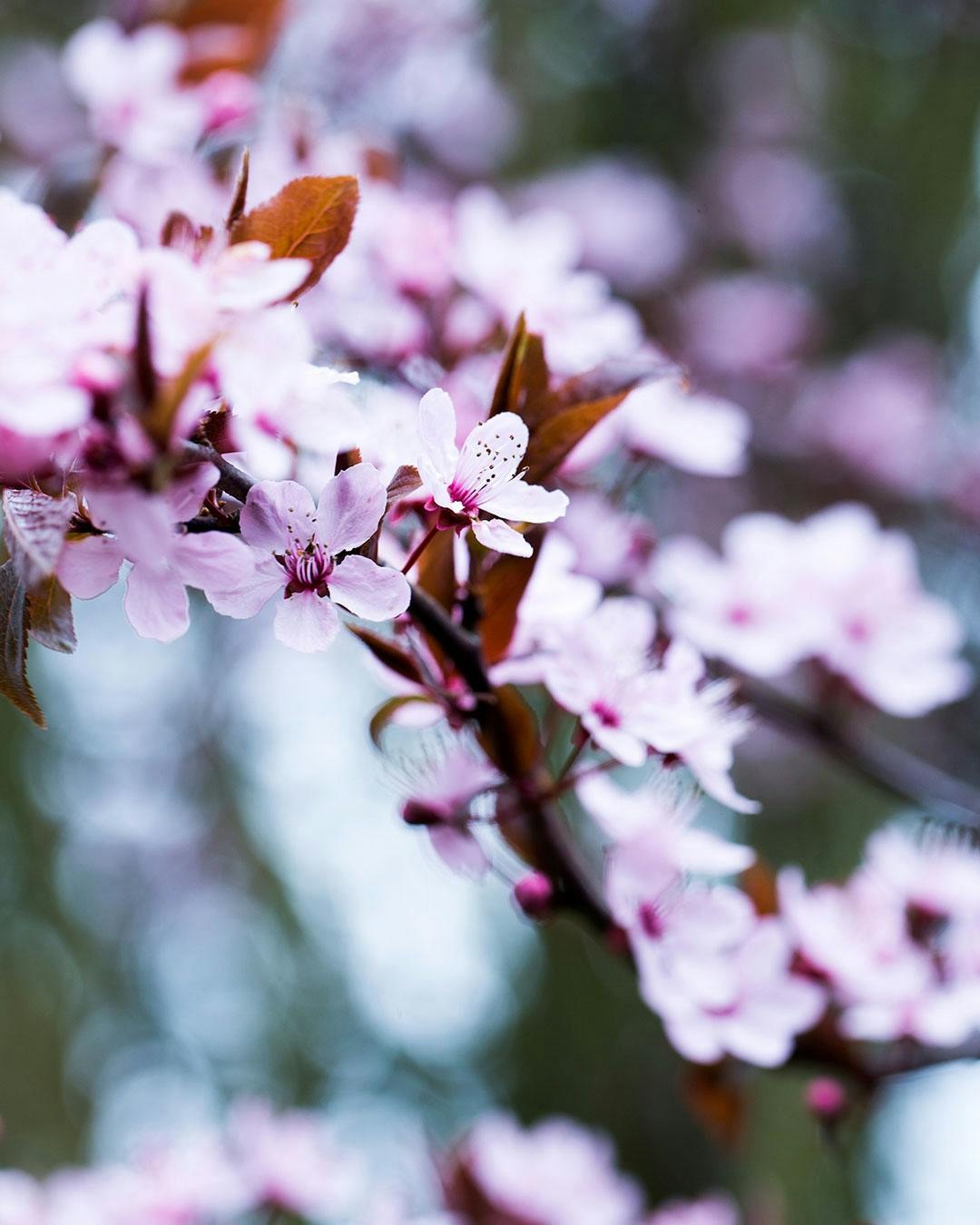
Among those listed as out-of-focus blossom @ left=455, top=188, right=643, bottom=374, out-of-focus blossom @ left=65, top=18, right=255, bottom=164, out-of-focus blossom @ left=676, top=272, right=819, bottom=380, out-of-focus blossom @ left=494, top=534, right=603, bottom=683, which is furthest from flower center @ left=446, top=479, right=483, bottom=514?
out-of-focus blossom @ left=676, top=272, right=819, bottom=380

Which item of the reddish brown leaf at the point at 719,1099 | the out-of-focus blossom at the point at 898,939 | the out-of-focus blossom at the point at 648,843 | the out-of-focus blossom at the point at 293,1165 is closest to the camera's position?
the out-of-focus blossom at the point at 648,843

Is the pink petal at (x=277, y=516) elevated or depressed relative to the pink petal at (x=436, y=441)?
depressed

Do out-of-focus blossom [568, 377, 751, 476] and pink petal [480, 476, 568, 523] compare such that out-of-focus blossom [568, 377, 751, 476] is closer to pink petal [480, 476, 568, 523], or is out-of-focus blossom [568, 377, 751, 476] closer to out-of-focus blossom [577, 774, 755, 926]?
out-of-focus blossom [577, 774, 755, 926]

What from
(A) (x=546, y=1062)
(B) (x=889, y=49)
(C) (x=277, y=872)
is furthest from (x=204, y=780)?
(B) (x=889, y=49)

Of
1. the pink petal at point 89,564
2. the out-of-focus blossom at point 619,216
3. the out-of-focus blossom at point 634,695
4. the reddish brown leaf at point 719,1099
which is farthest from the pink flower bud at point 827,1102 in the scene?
the out-of-focus blossom at point 619,216

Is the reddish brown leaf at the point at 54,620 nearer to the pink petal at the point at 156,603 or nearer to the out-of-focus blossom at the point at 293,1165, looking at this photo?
the pink petal at the point at 156,603

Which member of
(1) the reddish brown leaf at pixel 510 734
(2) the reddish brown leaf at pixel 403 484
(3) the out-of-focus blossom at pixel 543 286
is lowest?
(1) the reddish brown leaf at pixel 510 734
